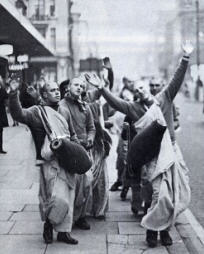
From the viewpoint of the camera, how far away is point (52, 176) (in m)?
5.46

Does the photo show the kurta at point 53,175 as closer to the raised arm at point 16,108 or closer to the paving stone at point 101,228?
the raised arm at point 16,108

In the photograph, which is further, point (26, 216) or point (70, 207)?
point (26, 216)

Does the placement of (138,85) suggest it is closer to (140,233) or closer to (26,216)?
(140,233)

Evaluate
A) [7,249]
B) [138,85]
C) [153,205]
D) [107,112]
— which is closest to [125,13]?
[107,112]

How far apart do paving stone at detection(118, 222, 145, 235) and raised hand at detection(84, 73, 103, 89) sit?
154cm

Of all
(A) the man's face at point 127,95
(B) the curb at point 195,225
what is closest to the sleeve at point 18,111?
(B) the curb at point 195,225

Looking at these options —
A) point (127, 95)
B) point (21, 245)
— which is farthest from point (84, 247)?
point (127, 95)

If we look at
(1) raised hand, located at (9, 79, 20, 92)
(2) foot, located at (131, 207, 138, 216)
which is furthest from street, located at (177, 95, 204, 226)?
(1) raised hand, located at (9, 79, 20, 92)

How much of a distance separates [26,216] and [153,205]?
1.84m

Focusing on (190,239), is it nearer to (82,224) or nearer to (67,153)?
(82,224)

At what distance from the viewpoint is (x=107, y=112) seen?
31.2 ft

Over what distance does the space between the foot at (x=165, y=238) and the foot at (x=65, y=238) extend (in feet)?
2.74

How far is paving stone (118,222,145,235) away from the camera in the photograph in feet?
19.8

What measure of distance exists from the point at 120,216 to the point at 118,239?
113 cm
